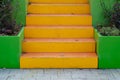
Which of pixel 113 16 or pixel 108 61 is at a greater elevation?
pixel 113 16

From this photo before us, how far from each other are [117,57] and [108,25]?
1179mm

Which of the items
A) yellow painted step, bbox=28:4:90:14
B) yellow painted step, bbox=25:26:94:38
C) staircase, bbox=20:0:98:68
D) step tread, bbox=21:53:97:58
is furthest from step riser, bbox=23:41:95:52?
yellow painted step, bbox=28:4:90:14

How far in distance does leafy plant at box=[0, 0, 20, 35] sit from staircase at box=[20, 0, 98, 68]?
0.31 metres

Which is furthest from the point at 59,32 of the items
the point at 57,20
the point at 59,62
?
the point at 59,62

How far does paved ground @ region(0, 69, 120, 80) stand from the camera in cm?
591

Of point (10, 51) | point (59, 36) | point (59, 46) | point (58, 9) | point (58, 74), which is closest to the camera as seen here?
point (58, 74)

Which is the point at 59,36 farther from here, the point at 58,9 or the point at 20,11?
the point at 20,11

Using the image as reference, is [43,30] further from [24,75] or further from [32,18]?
[24,75]

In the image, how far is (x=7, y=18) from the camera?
7.25 m

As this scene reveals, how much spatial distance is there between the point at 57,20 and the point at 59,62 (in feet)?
4.62

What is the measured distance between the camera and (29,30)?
7.22 metres

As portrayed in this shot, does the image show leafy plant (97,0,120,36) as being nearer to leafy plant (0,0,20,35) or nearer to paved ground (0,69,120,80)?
→ paved ground (0,69,120,80)

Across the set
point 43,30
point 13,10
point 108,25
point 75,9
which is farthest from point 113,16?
point 13,10

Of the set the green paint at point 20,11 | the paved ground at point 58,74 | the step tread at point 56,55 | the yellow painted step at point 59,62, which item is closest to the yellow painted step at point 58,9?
the green paint at point 20,11
